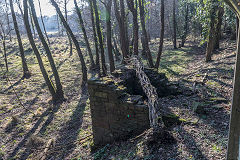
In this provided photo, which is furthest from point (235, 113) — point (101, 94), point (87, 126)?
point (87, 126)

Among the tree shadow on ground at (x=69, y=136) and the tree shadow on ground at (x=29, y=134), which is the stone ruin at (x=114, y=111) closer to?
the tree shadow on ground at (x=69, y=136)

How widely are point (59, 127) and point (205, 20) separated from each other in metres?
10.6

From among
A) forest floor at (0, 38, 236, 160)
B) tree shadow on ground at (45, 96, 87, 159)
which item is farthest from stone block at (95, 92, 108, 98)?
tree shadow on ground at (45, 96, 87, 159)

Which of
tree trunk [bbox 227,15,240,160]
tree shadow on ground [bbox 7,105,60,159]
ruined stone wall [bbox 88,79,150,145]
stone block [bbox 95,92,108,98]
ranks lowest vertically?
tree shadow on ground [bbox 7,105,60,159]

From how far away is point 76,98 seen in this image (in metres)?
10.8

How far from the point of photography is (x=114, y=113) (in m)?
5.37

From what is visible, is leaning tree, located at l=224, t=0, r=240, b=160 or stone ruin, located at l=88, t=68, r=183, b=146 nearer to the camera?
leaning tree, located at l=224, t=0, r=240, b=160

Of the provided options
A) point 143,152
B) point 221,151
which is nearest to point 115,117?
point 143,152

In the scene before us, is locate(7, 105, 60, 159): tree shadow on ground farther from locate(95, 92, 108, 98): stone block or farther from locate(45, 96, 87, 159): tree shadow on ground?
locate(95, 92, 108, 98): stone block

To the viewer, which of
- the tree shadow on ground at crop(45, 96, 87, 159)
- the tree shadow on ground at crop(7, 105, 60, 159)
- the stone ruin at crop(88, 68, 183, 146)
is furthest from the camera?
the tree shadow on ground at crop(7, 105, 60, 159)

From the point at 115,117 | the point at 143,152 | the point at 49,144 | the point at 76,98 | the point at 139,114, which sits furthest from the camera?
the point at 76,98

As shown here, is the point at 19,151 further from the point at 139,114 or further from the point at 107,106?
the point at 139,114

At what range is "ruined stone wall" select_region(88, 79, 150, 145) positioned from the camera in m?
4.93

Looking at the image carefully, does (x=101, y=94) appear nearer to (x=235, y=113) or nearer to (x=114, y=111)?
(x=114, y=111)
